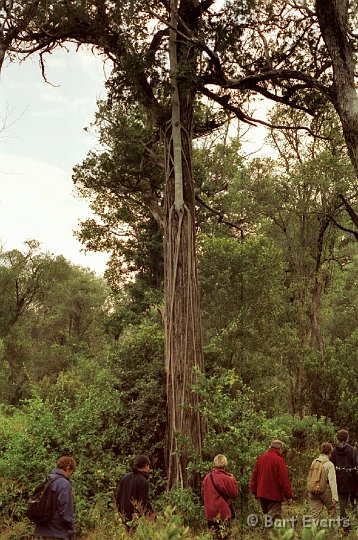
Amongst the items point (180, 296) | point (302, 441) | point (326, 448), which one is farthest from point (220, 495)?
point (302, 441)

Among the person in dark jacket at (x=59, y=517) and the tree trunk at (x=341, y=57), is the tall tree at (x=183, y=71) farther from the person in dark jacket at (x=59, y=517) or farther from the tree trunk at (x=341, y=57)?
the person in dark jacket at (x=59, y=517)

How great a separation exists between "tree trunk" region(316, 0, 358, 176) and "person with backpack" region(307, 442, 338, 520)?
4349 mm

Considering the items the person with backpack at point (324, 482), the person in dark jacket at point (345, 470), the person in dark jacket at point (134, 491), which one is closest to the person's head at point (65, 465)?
the person in dark jacket at point (134, 491)

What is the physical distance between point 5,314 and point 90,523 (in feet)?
108

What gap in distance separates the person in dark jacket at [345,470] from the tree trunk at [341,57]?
433cm

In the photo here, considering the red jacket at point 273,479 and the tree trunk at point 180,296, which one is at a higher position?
the tree trunk at point 180,296

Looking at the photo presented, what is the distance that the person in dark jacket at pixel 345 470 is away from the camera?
8.29m

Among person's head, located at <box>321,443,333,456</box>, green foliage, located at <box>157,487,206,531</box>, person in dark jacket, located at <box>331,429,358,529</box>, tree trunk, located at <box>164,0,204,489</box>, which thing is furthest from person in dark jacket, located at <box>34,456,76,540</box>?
person in dark jacket, located at <box>331,429,358,529</box>

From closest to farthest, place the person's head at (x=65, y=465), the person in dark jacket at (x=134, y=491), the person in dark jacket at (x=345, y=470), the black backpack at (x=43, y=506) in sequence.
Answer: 1. the black backpack at (x=43, y=506)
2. the person's head at (x=65, y=465)
3. the person in dark jacket at (x=134, y=491)
4. the person in dark jacket at (x=345, y=470)

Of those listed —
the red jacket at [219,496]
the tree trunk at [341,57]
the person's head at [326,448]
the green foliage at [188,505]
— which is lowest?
the green foliage at [188,505]

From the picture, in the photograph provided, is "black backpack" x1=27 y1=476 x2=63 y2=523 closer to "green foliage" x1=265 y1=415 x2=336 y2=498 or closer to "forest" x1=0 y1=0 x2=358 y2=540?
"forest" x1=0 y1=0 x2=358 y2=540

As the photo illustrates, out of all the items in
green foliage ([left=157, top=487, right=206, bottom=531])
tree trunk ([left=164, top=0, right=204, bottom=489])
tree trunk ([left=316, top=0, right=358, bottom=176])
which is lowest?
green foliage ([left=157, top=487, right=206, bottom=531])

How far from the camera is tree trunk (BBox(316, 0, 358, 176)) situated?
7.90m

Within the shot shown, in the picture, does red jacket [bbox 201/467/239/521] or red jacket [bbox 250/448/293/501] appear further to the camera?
red jacket [bbox 250/448/293/501]
